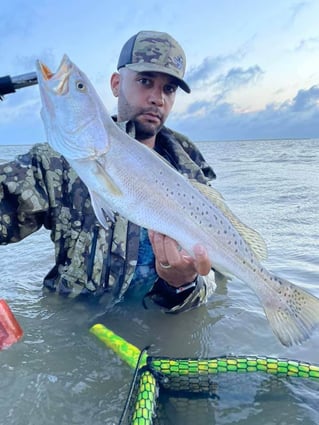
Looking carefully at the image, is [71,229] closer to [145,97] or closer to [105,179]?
[145,97]

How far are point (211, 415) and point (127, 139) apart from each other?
1.73 m

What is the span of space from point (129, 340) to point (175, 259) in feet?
4.26

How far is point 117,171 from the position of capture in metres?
2.72

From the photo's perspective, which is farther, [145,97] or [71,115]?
[145,97]

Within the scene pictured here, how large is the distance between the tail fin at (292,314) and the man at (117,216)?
100cm

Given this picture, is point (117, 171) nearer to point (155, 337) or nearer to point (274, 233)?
point (155, 337)

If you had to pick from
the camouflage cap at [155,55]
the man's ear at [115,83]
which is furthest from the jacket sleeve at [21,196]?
the camouflage cap at [155,55]

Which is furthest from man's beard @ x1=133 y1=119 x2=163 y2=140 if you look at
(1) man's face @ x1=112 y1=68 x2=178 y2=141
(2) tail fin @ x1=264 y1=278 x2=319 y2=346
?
(2) tail fin @ x1=264 y1=278 x2=319 y2=346

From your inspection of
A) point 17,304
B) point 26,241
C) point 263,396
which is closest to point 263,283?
point 263,396

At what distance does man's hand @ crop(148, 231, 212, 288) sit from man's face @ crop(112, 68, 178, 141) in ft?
4.94

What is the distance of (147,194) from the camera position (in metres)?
2.80

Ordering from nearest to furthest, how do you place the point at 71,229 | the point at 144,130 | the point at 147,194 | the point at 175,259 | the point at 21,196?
the point at 147,194 < the point at 175,259 < the point at 21,196 < the point at 71,229 < the point at 144,130

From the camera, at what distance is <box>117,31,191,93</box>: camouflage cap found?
14.2 ft

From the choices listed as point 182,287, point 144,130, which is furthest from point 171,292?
point 144,130
